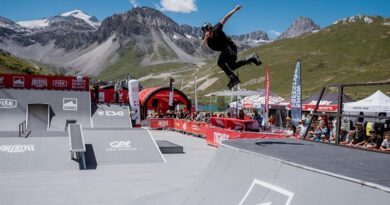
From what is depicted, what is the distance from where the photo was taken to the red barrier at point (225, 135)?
59.0 ft

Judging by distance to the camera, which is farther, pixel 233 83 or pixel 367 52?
pixel 367 52

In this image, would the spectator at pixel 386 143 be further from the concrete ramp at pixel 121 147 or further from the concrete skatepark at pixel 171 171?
the concrete ramp at pixel 121 147

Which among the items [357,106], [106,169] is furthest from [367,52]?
[106,169]

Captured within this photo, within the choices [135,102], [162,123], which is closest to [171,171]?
[135,102]

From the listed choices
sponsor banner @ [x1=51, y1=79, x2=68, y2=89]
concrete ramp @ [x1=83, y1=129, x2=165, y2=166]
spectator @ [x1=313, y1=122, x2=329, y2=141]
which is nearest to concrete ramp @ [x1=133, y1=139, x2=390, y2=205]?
spectator @ [x1=313, y1=122, x2=329, y2=141]

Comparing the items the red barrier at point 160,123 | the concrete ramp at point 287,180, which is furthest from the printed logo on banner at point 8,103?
the concrete ramp at point 287,180

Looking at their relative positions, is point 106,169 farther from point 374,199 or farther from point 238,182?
point 374,199

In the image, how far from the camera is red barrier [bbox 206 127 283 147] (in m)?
18.0

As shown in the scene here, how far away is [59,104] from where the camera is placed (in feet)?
83.3

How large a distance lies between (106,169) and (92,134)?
10.3 feet

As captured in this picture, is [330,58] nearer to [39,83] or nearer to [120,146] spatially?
[39,83]

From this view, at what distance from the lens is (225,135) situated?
65.8 feet

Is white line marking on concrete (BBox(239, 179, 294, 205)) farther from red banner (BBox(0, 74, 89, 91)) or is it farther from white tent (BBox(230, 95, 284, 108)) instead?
white tent (BBox(230, 95, 284, 108))

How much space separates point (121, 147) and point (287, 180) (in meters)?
11.3
